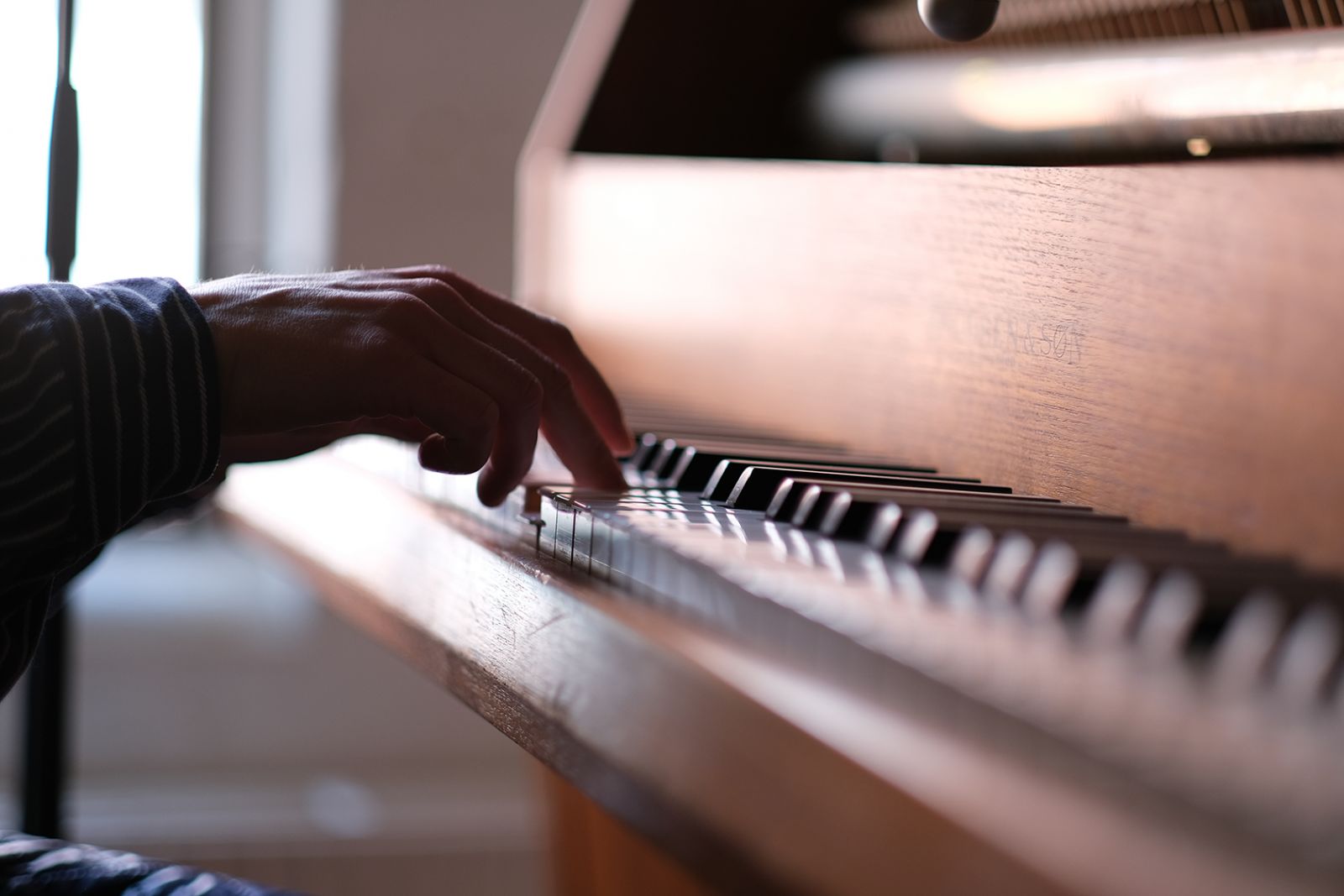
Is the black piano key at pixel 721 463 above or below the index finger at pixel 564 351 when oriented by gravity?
below

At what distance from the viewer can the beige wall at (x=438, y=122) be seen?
7.16 feet

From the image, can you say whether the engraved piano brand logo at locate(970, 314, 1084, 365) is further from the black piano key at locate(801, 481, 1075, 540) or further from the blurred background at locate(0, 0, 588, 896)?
the blurred background at locate(0, 0, 588, 896)

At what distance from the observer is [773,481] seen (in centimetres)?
74

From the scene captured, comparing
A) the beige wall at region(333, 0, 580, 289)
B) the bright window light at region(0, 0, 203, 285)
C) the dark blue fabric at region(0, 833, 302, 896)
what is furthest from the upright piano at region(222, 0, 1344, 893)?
the bright window light at region(0, 0, 203, 285)

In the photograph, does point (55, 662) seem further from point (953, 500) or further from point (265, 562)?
point (953, 500)

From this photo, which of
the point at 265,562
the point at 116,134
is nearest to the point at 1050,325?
the point at 265,562

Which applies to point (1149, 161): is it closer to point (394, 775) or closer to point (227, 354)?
point (227, 354)

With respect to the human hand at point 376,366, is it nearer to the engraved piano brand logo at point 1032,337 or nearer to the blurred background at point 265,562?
the engraved piano brand logo at point 1032,337

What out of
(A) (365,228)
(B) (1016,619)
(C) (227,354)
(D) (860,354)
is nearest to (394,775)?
(A) (365,228)

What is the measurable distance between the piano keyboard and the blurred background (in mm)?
1541

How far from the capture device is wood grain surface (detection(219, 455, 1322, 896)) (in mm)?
296

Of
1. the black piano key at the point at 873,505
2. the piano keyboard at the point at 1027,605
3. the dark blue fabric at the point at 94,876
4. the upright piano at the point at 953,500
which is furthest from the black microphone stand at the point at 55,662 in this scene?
the black piano key at the point at 873,505

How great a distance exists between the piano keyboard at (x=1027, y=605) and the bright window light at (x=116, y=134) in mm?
1773

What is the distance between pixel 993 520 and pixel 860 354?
397mm
